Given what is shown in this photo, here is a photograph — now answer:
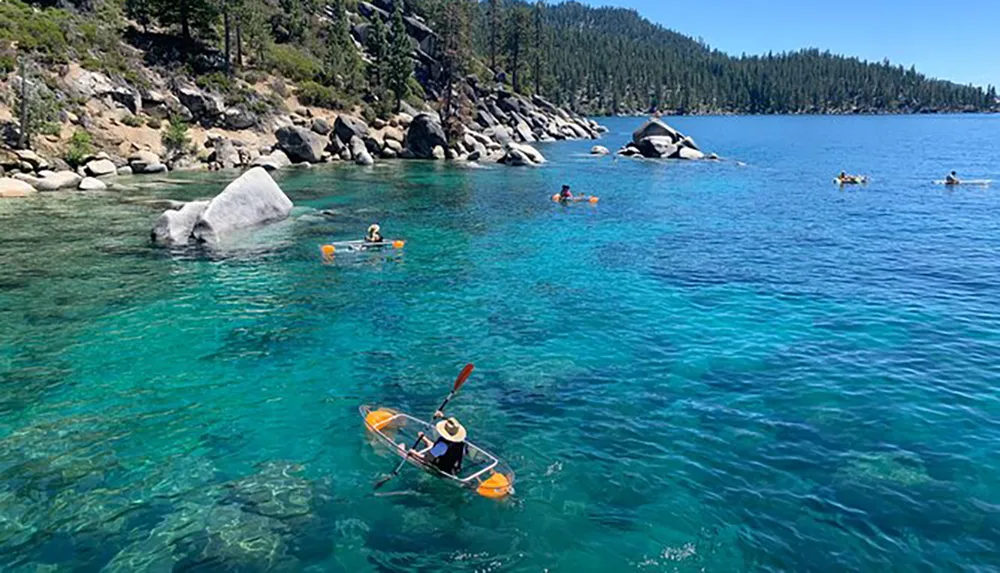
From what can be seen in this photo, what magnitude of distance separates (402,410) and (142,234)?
2522 centimetres

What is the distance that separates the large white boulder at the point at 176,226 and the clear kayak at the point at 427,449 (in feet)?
72.7

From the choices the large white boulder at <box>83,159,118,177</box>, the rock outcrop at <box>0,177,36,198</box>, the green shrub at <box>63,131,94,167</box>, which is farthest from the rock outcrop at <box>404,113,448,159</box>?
the rock outcrop at <box>0,177,36,198</box>

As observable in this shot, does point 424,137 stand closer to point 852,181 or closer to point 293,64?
point 293,64

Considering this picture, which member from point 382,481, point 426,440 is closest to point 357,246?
point 426,440

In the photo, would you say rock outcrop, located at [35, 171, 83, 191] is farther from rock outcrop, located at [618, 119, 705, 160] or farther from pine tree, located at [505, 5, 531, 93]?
pine tree, located at [505, 5, 531, 93]

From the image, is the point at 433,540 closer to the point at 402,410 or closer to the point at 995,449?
the point at 402,410

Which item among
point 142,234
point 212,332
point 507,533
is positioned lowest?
point 507,533

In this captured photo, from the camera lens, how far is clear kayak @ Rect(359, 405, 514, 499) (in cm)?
1257

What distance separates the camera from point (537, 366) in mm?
18625

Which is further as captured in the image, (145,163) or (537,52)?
(537,52)

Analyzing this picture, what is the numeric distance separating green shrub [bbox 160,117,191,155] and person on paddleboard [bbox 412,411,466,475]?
59.1 meters

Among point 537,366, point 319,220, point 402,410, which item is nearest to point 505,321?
point 537,366

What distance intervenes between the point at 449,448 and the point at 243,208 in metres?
28.6

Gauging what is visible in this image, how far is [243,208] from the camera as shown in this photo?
36531mm
